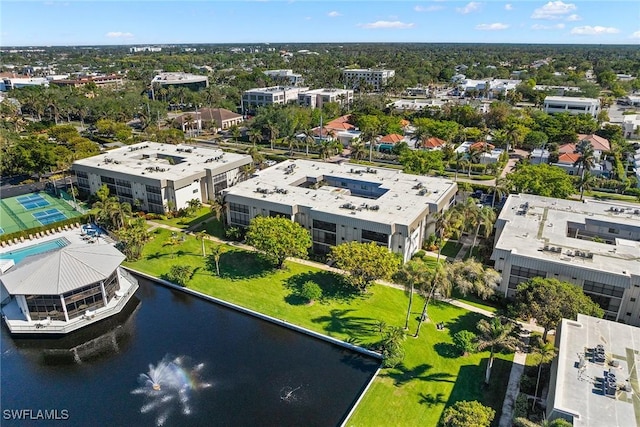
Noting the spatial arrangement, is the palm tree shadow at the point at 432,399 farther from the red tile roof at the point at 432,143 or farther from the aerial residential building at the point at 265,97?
the aerial residential building at the point at 265,97

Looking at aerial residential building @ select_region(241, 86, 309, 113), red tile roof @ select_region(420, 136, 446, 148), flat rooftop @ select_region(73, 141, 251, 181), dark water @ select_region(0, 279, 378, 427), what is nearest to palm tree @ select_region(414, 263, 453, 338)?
dark water @ select_region(0, 279, 378, 427)

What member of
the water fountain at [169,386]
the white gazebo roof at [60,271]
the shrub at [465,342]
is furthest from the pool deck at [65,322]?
the shrub at [465,342]

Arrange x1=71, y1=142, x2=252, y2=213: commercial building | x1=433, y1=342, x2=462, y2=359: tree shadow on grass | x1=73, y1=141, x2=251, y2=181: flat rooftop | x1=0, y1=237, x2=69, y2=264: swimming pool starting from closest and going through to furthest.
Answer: x1=433, y1=342, x2=462, y2=359: tree shadow on grass → x1=0, y1=237, x2=69, y2=264: swimming pool → x1=71, y1=142, x2=252, y2=213: commercial building → x1=73, y1=141, x2=251, y2=181: flat rooftop

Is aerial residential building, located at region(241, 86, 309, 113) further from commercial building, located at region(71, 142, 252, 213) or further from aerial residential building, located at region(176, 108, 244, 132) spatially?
commercial building, located at region(71, 142, 252, 213)

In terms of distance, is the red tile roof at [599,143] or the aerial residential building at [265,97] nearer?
the red tile roof at [599,143]

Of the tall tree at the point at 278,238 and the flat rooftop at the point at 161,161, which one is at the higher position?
the flat rooftop at the point at 161,161

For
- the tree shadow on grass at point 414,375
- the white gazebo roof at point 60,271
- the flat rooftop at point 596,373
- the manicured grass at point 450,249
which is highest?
the white gazebo roof at point 60,271
